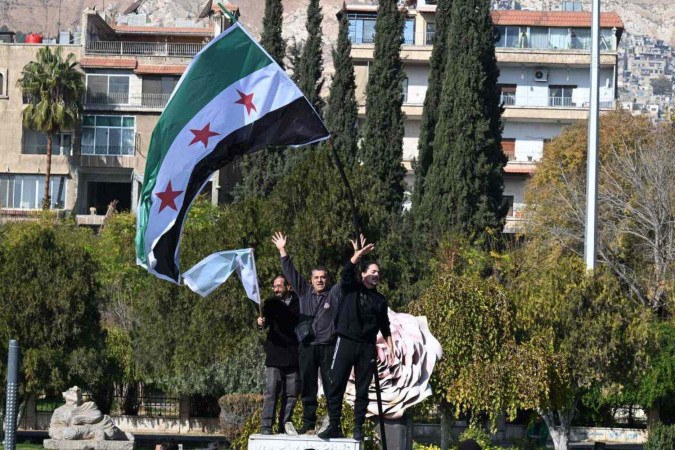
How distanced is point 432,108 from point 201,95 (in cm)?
4374

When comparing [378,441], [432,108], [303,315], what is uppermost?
[432,108]

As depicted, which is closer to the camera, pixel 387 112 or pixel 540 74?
pixel 387 112

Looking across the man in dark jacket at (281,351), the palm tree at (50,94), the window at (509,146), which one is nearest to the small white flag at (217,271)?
the man in dark jacket at (281,351)

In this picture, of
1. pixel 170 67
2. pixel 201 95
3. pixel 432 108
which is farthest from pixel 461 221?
pixel 201 95

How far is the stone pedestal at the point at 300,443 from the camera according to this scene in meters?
14.2

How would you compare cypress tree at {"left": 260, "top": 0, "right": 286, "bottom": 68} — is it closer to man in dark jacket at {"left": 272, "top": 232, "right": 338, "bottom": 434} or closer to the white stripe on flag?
the white stripe on flag

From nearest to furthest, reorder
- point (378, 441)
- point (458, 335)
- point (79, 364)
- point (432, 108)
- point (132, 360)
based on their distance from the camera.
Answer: point (378, 441) < point (458, 335) < point (79, 364) < point (132, 360) < point (432, 108)

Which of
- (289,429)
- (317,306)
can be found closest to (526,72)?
(289,429)

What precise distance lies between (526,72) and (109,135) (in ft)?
73.7

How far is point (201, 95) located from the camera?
1608 centimetres

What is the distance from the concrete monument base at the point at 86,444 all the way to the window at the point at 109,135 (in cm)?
4835

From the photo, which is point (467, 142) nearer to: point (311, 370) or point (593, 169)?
point (593, 169)

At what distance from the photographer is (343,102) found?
6131 centimetres

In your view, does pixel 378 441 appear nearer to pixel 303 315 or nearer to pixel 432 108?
pixel 303 315
